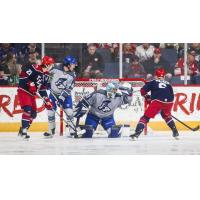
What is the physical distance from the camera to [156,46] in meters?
8.62

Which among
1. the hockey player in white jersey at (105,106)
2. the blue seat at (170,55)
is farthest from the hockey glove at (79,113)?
the blue seat at (170,55)

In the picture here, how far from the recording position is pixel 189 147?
8406 millimetres

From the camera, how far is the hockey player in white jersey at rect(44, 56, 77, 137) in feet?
28.3

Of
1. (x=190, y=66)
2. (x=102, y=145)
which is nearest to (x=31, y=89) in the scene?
(x=102, y=145)

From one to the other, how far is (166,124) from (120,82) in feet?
2.03

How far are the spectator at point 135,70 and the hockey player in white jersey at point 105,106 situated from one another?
12 cm

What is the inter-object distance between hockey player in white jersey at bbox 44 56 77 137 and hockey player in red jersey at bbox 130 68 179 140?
68 centimetres

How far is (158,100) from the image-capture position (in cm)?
882

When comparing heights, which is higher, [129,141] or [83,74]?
[83,74]

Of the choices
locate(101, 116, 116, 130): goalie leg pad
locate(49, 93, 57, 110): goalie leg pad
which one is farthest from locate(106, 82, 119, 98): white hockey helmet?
locate(49, 93, 57, 110): goalie leg pad

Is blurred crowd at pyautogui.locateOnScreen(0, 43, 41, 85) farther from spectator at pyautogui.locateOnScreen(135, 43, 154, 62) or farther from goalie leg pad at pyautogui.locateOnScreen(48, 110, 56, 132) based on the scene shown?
spectator at pyautogui.locateOnScreen(135, 43, 154, 62)

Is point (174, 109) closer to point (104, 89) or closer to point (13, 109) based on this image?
point (104, 89)

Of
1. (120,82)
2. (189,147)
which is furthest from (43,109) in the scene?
(189,147)

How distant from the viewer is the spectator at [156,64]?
8586mm
